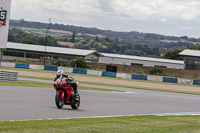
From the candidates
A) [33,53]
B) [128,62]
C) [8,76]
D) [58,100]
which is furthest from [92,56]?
[58,100]

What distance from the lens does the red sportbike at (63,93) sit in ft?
45.0

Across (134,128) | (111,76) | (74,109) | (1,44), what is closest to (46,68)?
(111,76)

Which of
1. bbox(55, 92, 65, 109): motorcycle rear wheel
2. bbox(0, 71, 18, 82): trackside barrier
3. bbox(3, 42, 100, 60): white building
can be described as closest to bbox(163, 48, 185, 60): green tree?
bbox(3, 42, 100, 60): white building

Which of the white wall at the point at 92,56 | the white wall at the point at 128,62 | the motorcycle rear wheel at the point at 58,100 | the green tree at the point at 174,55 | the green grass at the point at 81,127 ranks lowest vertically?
the green grass at the point at 81,127

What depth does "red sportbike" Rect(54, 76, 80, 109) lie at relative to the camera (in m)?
13.7

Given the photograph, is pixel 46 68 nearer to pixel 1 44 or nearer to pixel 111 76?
pixel 111 76

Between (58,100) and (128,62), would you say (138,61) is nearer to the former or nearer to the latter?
(128,62)

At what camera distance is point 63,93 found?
13977 mm

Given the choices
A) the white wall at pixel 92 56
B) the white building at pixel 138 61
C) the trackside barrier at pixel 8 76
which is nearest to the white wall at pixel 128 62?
the white building at pixel 138 61

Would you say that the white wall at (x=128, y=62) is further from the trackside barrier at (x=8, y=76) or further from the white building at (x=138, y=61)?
the trackside barrier at (x=8, y=76)

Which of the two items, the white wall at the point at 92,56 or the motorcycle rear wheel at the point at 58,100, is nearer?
the motorcycle rear wheel at the point at 58,100

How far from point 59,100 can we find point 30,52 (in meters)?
78.8

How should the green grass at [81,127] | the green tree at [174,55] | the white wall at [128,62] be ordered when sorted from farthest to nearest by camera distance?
1. the green tree at [174,55]
2. the white wall at [128,62]
3. the green grass at [81,127]

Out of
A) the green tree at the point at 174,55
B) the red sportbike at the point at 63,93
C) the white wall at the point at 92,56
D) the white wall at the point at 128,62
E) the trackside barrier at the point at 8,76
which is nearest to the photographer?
the red sportbike at the point at 63,93
